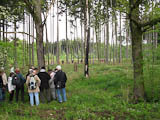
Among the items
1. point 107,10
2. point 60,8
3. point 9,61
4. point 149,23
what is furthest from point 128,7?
point 60,8

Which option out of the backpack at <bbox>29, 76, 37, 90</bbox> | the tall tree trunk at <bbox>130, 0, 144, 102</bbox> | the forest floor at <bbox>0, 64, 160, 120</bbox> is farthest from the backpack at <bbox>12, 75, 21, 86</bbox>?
the tall tree trunk at <bbox>130, 0, 144, 102</bbox>

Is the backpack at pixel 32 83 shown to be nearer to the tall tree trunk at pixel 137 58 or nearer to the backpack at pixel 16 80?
the backpack at pixel 16 80

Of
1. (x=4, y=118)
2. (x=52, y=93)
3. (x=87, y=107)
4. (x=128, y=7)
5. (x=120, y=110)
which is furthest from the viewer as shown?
(x=52, y=93)

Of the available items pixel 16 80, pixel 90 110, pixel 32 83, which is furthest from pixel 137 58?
pixel 16 80

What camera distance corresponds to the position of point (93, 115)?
5.71 metres

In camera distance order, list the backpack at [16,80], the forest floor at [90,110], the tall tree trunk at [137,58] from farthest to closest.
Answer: the backpack at [16,80] < the tall tree trunk at [137,58] < the forest floor at [90,110]

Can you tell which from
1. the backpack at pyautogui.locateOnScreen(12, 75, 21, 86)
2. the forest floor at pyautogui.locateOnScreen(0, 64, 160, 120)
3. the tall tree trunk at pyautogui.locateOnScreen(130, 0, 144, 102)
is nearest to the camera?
the forest floor at pyautogui.locateOnScreen(0, 64, 160, 120)

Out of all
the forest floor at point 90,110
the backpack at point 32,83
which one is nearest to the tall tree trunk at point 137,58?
the forest floor at point 90,110

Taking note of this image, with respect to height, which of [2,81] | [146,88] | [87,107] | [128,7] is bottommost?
[87,107]

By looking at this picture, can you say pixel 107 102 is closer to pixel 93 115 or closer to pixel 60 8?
pixel 93 115

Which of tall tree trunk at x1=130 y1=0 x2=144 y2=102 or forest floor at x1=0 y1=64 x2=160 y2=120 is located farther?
tall tree trunk at x1=130 y1=0 x2=144 y2=102

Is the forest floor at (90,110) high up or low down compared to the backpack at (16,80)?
down

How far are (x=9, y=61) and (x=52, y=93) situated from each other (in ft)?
12.4

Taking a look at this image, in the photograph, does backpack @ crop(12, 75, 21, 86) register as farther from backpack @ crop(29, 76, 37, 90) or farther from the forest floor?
the forest floor
